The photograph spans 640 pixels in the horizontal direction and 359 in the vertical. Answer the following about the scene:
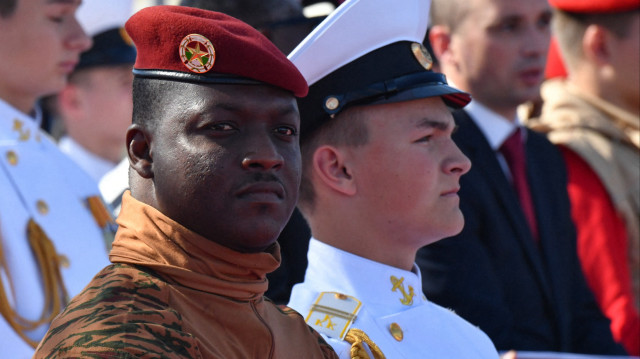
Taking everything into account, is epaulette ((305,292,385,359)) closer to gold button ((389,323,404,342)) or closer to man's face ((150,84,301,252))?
gold button ((389,323,404,342))

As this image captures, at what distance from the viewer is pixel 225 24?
7.22 ft

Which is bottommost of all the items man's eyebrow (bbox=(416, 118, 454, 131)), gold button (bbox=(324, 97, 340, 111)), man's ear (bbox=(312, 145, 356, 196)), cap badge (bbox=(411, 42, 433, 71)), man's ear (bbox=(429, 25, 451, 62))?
man's ear (bbox=(429, 25, 451, 62))

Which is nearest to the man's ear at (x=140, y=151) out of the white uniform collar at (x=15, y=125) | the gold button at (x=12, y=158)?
the gold button at (x=12, y=158)

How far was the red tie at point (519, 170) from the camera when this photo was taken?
14.7 feet

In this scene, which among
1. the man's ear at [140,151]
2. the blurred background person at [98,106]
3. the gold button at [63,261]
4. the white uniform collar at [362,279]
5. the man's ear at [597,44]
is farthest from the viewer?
the blurred background person at [98,106]

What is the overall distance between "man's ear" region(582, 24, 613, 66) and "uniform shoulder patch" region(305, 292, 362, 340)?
2.84m

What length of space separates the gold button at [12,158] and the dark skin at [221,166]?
5.60 feet

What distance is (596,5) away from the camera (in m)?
5.30

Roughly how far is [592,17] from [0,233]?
3.17 m

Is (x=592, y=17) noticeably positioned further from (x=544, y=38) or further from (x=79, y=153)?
(x=79, y=153)

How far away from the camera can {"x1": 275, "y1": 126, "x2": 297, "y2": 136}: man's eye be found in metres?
2.19

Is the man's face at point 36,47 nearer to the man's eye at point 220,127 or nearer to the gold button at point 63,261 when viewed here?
the gold button at point 63,261

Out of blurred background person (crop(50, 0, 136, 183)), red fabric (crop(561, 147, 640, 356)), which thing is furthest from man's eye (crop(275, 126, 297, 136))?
blurred background person (crop(50, 0, 136, 183))

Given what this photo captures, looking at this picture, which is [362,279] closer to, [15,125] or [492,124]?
[15,125]
